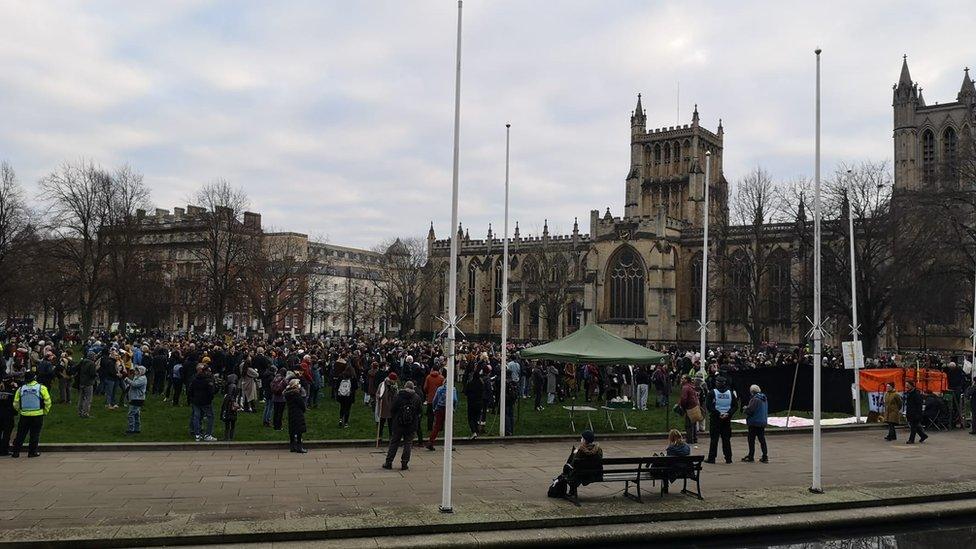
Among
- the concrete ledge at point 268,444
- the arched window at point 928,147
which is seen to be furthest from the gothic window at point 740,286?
the arched window at point 928,147

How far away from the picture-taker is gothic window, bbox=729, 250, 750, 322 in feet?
147

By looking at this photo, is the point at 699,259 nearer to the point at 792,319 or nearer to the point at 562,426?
the point at 792,319

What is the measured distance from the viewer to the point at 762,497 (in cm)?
1133

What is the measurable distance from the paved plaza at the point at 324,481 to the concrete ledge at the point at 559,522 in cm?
14

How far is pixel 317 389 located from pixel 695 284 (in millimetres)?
51031

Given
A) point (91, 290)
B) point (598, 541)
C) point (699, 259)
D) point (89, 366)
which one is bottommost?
point (598, 541)

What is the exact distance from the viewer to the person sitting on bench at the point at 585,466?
A: 1085 centimetres

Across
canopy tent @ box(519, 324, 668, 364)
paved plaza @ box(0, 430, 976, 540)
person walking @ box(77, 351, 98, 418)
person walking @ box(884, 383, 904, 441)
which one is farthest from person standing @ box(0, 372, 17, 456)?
person walking @ box(884, 383, 904, 441)

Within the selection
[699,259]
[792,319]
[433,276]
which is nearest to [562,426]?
[792,319]

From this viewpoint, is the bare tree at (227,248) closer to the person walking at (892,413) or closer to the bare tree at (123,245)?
the bare tree at (123,245)

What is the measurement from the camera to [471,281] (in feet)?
280

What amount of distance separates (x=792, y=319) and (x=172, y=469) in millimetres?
43022

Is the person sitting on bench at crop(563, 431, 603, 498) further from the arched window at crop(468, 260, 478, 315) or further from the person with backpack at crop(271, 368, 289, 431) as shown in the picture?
the arched window at crop(468, 260, 478, 315)

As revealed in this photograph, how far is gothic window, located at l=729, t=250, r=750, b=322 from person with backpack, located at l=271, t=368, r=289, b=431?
33.0m
